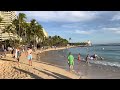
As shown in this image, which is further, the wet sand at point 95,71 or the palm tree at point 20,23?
the palm tree at point 20,23

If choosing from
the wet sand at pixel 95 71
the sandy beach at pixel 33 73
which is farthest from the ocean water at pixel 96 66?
the sandy beach at pixel 33 73

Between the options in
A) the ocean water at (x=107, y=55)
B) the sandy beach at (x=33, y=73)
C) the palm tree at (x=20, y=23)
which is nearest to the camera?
the sandy beach at (x=33, y=73)

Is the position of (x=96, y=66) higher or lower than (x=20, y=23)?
lower

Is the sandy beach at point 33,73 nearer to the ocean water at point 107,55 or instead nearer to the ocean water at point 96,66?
the ocean water at point 96,66

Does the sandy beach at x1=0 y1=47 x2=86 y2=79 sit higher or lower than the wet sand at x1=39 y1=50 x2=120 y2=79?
higher

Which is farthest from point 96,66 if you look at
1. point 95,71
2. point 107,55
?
point 107,55

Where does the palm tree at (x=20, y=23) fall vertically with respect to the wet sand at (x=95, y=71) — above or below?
above

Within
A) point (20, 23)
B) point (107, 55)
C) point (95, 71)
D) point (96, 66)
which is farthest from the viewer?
point (20, 23)

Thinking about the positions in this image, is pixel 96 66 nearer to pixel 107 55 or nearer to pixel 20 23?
pixel 107 55

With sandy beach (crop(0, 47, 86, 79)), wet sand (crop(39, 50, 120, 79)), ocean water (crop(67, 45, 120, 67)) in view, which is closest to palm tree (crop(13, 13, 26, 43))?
ocean water (crop(67, 45, 120, 67))

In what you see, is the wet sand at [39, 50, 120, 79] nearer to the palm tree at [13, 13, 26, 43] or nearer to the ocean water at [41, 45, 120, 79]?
the ocean water at [41, 45, 120, 79]
